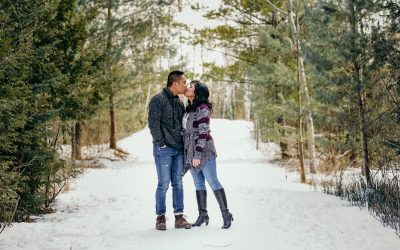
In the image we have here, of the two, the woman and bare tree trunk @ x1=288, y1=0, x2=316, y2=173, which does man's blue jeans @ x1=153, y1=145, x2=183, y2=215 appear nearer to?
the woman

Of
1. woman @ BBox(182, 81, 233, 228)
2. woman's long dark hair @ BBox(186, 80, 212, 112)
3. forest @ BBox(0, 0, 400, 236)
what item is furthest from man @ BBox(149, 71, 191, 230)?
forest @ BBox(0, 0, 400, 236)

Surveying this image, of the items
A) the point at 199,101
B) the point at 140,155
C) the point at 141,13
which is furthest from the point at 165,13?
the point at 199,101

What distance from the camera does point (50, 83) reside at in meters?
6.41

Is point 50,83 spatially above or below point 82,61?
below

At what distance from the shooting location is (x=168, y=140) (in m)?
5.36

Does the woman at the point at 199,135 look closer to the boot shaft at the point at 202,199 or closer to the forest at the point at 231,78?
the boot shaft at the point at 202,199

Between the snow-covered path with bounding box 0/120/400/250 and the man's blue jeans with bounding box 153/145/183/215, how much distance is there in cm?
34

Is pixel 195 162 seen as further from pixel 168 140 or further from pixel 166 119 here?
pixel 166 119

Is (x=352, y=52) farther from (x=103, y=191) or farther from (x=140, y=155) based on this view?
(x=140, y=155)

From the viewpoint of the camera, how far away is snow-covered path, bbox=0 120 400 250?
4699 millimetres

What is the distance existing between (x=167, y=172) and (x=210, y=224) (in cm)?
94

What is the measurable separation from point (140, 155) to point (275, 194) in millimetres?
12343

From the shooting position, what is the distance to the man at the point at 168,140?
17.5ft

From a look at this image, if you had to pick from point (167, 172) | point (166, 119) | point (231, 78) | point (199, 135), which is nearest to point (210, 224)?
point (167, 172)
